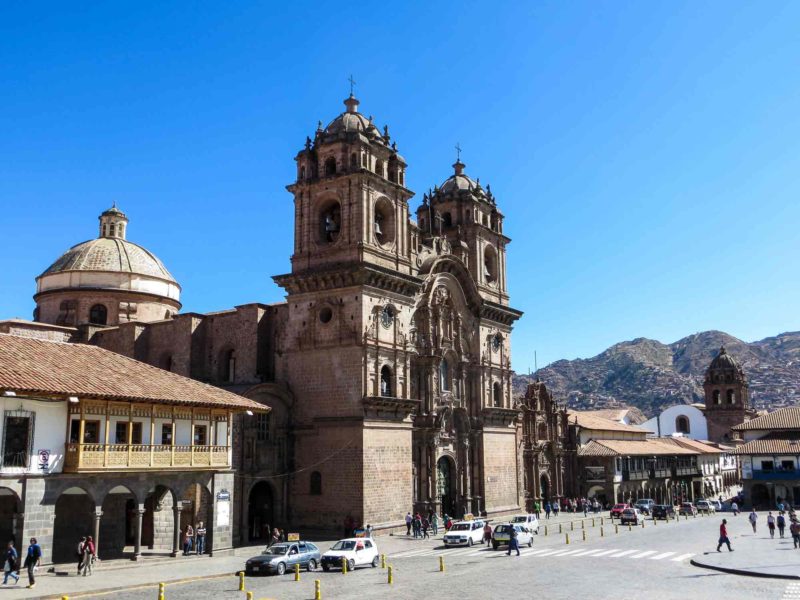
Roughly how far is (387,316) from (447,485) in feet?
43.1

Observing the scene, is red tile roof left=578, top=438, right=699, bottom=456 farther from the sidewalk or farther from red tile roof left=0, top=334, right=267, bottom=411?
red tile roof left=0, top=334, right=267, bottom=411

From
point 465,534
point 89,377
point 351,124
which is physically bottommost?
point 465,534

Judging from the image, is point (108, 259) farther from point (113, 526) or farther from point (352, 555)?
point (352, 555)

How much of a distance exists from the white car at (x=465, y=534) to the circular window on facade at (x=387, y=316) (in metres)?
12.3

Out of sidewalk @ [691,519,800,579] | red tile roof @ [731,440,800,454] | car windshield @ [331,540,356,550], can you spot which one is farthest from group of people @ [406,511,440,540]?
red tile roof @ [731,440,800,454]

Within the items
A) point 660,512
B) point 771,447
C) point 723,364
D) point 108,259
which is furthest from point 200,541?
point 723,364

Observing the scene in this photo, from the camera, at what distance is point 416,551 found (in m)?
38.1

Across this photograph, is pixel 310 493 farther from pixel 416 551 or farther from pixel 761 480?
pixel 761 480

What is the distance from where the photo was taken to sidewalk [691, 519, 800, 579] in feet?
91.2

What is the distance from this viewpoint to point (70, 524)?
33.4 meters

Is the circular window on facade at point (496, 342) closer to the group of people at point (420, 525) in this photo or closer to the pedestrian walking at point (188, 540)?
the group of people at point (420, 525)

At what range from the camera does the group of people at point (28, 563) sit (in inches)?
1015

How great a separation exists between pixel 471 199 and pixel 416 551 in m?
29.6

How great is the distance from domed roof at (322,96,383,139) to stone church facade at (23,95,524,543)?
10 cm
